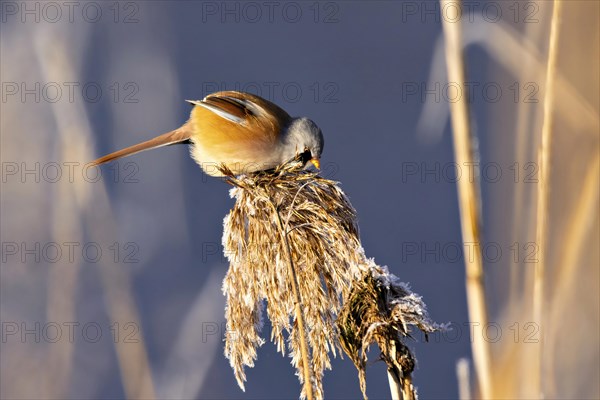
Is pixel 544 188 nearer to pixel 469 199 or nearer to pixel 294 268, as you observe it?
pixel 469 199

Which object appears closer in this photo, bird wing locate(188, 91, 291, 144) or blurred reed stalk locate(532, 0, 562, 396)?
blurred reed stalk locate(532, 0, 562, 396)

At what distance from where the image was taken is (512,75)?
247cm

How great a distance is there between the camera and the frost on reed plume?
1.63 metres

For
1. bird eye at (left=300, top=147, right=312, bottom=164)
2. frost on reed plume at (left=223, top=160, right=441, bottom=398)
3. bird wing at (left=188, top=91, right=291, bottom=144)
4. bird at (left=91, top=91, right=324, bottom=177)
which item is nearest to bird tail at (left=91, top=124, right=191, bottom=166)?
bird at (left=91, top=91, right=324, bottom=177)

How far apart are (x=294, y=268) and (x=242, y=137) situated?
1318 mm

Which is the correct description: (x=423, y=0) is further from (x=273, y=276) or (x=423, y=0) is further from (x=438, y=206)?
(x=273, y=276)

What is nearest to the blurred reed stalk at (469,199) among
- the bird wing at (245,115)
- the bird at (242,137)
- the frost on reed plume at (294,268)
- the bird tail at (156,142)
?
the frost on reed plume at (294,268)

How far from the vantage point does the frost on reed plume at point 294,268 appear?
64.2 inches

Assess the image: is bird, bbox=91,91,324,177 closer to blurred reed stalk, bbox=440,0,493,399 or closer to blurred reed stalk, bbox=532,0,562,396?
blurred reed stalk, bbox=532,0,562,396

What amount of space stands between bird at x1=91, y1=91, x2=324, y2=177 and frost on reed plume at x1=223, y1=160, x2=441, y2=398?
0.88m

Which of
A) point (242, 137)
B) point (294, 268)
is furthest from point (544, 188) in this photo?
point (242, 137)

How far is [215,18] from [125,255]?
1.61 m

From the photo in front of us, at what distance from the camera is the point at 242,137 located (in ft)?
9.52

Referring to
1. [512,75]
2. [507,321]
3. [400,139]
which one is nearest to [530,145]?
[512,75]
